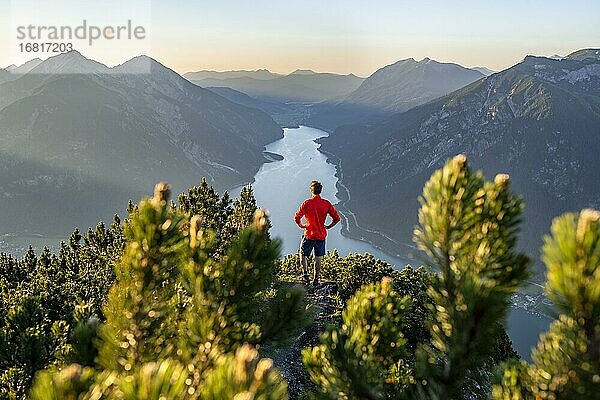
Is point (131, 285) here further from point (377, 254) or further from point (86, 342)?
point (377, 254)

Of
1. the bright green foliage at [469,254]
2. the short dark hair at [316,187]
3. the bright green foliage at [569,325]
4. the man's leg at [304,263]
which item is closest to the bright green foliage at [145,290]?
the bright green foliage at [469,254]

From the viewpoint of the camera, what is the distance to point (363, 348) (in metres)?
3.77

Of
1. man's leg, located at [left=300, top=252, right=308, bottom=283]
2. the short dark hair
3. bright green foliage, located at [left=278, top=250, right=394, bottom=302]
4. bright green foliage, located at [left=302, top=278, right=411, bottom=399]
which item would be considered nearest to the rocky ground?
man's leg, located at [left=300, top=252, right=308, bottom=283]

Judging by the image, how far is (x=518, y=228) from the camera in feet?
10.4

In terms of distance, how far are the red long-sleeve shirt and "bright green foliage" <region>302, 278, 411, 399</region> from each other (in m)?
8.95

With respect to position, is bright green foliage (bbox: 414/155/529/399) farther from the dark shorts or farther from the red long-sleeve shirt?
the dark shorts

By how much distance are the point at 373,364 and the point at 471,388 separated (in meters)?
0.97

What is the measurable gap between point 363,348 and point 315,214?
31.4ft

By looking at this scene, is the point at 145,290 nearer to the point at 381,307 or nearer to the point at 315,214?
the point at 381,307

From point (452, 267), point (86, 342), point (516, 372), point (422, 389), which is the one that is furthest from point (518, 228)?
point (86, 342)

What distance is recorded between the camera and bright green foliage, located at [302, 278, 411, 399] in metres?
3.69

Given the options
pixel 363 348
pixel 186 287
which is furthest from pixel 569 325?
pixel 186 287

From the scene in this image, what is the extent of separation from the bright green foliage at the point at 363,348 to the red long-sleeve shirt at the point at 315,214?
8.95 m

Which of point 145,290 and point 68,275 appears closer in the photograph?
point 145,290
